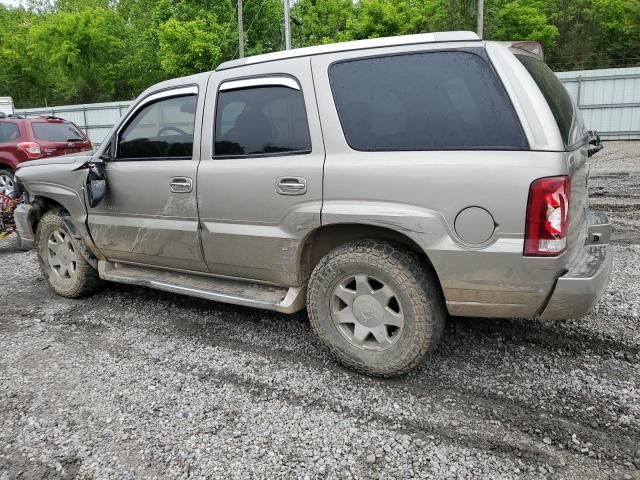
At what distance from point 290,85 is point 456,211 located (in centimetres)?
140

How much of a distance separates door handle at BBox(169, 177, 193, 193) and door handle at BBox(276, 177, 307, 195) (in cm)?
80

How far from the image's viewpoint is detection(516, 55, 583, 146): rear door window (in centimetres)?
280

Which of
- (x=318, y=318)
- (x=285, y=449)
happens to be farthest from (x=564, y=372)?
(x=285, y=449)

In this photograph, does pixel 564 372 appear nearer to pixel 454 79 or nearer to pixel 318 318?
pixel 318 318

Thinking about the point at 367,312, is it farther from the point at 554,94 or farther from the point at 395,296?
the point at 554,94

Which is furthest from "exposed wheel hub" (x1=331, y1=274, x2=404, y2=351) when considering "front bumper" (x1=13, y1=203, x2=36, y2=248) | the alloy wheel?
the alloy wheel

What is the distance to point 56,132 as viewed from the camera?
1107 cm

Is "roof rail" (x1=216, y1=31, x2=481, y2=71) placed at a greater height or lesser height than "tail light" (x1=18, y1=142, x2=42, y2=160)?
greater

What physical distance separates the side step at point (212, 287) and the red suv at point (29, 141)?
7.18m

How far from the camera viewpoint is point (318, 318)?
334 centimetres

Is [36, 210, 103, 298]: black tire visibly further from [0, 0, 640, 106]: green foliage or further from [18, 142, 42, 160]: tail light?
[0, 0, 640, 106]: green foliage

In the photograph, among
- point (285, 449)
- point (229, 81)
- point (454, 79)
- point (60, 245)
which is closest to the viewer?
point (285, 449)

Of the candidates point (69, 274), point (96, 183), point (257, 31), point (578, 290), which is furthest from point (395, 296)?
point (257, 31)

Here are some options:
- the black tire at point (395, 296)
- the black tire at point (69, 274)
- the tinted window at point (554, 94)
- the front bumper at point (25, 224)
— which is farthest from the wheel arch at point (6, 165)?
the tinted window at point (554, 94)
